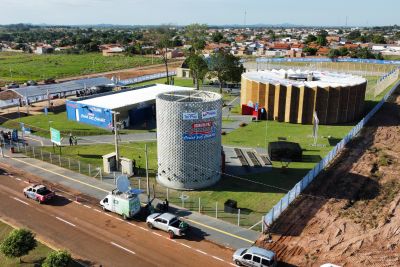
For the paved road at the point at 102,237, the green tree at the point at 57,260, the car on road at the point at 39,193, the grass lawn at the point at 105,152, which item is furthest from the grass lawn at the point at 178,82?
the green tree at the point at 57,260

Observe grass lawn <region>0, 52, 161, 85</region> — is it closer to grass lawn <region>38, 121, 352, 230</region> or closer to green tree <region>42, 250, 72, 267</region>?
grass lawn <region>38, 121, 352, 230</region>

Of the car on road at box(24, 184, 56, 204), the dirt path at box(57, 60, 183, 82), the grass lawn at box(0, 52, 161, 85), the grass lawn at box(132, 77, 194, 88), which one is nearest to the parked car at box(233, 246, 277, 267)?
the car on road at box(24, 184, 56, 204)

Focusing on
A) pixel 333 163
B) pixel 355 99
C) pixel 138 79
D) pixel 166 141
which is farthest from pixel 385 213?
pixel 138 79

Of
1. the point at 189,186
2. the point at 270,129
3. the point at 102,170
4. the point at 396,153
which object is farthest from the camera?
the point at 270,129

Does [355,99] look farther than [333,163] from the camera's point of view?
Yes

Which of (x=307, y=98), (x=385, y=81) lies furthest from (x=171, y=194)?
(x=385, y=81)

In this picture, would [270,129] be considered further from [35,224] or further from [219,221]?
[35,224]

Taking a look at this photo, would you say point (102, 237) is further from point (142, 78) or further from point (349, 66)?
point (349, 66)
